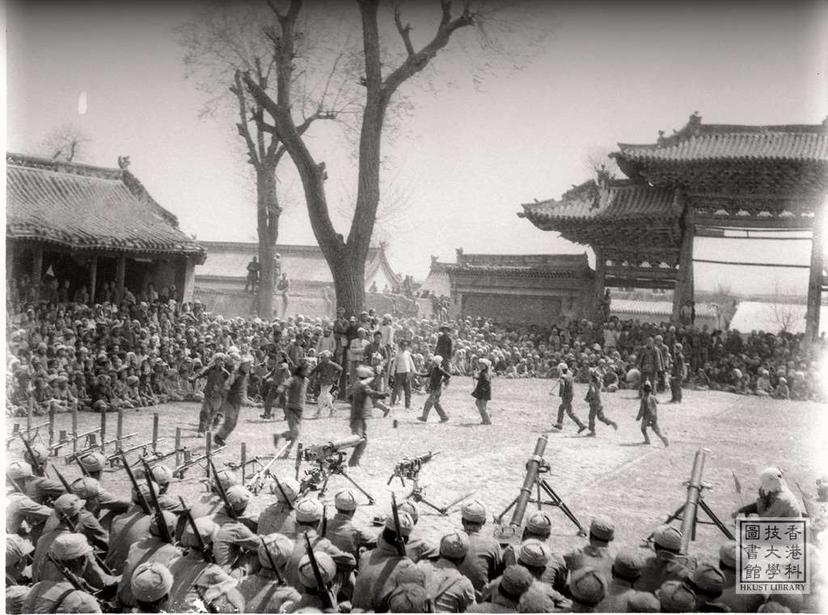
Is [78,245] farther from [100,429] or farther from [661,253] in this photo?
[661,253]

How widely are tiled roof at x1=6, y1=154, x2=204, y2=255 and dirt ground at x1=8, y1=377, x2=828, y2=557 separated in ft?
6.87

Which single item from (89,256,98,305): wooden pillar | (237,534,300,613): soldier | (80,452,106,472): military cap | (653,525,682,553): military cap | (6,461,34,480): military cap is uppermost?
(89,256,98,305): wooden pillar

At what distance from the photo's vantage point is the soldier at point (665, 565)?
448 cm

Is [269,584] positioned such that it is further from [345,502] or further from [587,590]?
[587,590]

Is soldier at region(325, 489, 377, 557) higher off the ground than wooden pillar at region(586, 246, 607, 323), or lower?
lower

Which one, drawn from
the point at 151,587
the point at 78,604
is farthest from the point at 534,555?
the point at 78,604

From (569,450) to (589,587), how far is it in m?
3.34

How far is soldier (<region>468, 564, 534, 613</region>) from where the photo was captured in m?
4.03

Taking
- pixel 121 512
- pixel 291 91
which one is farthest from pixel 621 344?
pixel 121 512

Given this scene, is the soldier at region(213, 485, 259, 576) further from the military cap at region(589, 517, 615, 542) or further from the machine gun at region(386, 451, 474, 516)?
the military cap at region(589, 517, 615, 542)

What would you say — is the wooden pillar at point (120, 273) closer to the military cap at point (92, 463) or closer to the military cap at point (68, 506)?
the military cap at point (92, 463)

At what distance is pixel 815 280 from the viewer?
27.6 feet

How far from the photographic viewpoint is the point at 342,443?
7.20 meters

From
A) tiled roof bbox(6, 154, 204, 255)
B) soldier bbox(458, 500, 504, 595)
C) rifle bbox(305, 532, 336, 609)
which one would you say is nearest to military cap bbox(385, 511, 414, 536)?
soldier bbox(458, 500, 504, 595)
